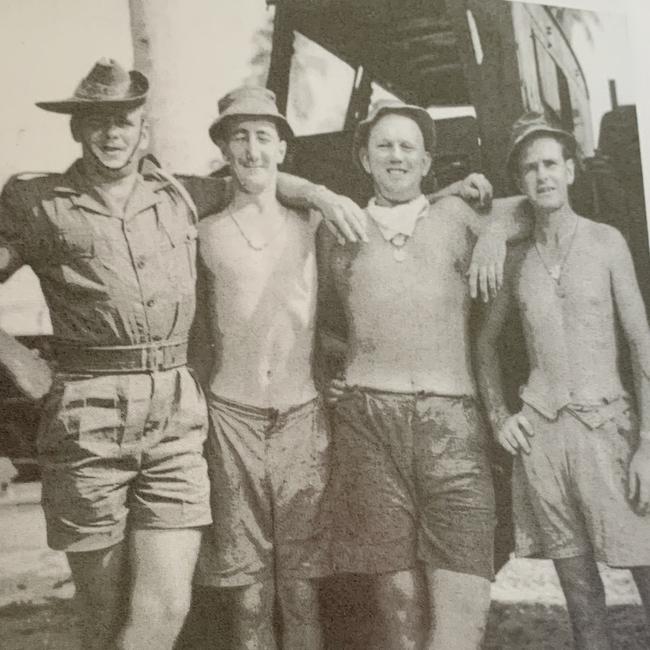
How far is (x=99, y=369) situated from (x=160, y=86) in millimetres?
654

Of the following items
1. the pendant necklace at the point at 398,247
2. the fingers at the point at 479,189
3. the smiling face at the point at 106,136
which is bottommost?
the pendant necklace at the point at 398,247

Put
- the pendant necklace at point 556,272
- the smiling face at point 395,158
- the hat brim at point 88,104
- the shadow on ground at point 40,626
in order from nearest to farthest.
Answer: the shadow on ground at point 40,626, the hat brim at point 88,104, the smiling face at point 395,158, the pendant necklace at point 556,272

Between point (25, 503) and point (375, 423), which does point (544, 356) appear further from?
point (25, 503)

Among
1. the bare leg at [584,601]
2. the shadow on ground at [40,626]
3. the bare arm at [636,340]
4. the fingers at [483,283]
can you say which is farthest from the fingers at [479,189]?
the shadow on ground at [40,626]

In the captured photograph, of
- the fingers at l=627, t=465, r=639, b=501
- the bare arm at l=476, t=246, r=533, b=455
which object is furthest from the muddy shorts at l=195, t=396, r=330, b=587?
the fingers at l=627, t=465, r=639, b=501

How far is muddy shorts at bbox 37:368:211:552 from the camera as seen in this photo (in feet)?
5.82

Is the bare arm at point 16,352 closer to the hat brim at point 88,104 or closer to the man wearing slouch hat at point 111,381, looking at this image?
the man wearing slouch hat at point 111,381

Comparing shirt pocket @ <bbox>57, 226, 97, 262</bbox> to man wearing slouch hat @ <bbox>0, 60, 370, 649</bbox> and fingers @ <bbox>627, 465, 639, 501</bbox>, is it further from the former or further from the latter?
fingers @ <bbox>627, 465, 639, 501</bbox>

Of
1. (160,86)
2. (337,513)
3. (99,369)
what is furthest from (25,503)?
(160,86)

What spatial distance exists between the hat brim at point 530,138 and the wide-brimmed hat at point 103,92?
0.92 m

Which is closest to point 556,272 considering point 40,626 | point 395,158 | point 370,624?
point 395,158

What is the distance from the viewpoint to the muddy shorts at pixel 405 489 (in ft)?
6.46

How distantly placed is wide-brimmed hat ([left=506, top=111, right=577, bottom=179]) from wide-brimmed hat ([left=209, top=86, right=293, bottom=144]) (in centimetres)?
58

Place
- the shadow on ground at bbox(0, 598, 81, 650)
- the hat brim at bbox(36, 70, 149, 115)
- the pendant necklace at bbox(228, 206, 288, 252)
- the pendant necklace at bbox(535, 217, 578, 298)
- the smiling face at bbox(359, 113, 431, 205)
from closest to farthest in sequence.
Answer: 1. the shadow on ground at bbox(0, 598, 81, 650)
2. the hat brim at bbox(36, 70, 149, 115)
3. the pendant necklace at bbox(228, 206, 288, 252)
4. the smiling face at bbox(359, 113, 431, 205)
5. the pendant necklace at bbox(535, 217, 578, 298)
